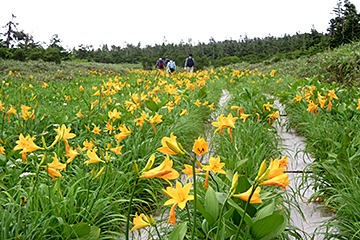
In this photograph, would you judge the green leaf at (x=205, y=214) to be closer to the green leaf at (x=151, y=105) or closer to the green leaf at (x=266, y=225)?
the green leaf at (x=266, y=225)

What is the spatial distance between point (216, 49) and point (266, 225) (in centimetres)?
4395

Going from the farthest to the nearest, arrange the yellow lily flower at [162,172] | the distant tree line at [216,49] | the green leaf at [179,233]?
the distant tree line at [216,49] < the green leaf at [179,233] < the yellow lily flower at [162,172]

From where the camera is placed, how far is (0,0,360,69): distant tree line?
15.8 metres

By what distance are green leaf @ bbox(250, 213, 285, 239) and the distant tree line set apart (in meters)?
13.5

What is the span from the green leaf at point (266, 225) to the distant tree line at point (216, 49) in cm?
1354

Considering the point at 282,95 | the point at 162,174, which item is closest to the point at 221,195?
the point at 162,174

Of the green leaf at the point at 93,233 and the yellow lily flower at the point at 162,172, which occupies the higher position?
the yellow lily flower at the point at 162,172

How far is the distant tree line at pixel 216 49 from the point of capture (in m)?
15.8

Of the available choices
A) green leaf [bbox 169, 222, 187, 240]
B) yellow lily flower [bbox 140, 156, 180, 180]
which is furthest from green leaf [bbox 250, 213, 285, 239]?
yellow lily flower [bbox 140, 156, 180, 180]

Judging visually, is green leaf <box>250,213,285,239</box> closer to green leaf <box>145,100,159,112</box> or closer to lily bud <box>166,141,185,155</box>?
lily bud <box>166,141,185,155</box>

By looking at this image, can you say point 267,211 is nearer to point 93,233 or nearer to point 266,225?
point 266,225

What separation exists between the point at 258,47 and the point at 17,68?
36.2 m

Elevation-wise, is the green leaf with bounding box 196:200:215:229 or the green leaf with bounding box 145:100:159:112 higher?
the green leaf with bounding box 145:100:159:112

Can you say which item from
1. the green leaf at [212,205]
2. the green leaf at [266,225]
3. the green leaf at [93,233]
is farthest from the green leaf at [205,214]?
the green leaf at [93,233]
